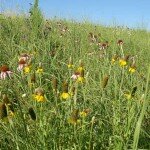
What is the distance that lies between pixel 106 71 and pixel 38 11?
10.3 feet

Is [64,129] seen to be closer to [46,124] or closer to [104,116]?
[46,124]

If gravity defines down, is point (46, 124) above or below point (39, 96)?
below

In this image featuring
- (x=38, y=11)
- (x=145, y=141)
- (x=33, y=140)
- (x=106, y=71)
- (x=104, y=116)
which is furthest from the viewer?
(x=38, y=11)

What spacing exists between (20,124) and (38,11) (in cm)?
458

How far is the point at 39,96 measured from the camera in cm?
192

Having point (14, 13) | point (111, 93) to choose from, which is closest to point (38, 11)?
point (14, 13)

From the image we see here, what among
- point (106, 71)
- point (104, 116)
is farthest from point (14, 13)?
point (104, 116)

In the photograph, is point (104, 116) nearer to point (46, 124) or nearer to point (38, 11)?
point (46, 124)

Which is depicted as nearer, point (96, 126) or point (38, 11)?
point (96, 126)

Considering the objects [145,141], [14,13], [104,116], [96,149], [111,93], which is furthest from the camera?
[14,13]

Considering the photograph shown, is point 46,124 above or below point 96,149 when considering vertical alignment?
above

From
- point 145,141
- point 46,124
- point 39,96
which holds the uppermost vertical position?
point 39,96

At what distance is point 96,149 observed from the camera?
2002mm

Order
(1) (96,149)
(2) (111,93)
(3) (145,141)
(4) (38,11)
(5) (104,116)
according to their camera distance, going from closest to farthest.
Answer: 1. (1) (96,149)
2. (3) (145,141)
3. (5) (104,116)
4. (2) (111,93)
5. (4) (38,11)
